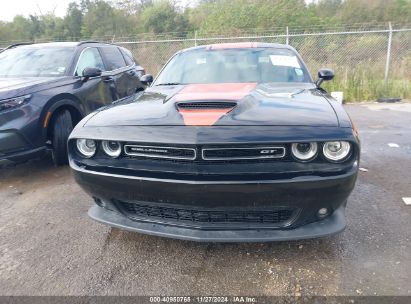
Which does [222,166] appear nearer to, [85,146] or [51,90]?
[85,146]

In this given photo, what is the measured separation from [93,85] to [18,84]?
1.12 m

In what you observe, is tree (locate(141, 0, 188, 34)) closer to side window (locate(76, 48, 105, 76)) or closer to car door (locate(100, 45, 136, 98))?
car door (locate(100, 45, 136, 98))

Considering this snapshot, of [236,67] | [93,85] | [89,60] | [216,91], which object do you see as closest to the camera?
[216,91]

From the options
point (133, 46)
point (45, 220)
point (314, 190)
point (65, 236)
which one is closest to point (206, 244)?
point (314, 190)

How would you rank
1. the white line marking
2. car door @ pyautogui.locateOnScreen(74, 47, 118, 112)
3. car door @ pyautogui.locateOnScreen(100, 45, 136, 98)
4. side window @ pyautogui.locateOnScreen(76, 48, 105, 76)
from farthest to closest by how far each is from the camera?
car door @ pyautogui.locateOnScreen(100, 45, 136, 98) < side window @ pyautogui.locateOnScreen(76, 48, 105, 76) < car door @ pyautogui.locateOnScreen(74, 47, 118, 112) < the white line marking

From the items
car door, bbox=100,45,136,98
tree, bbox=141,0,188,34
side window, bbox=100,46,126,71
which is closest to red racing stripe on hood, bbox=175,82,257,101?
car door, bbox=100,45,136,98

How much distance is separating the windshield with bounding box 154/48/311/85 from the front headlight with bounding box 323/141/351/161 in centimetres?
142

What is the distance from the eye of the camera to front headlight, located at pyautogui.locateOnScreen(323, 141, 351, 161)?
2.13 m

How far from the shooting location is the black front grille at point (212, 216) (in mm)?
2225

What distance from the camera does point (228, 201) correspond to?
83.5 inches

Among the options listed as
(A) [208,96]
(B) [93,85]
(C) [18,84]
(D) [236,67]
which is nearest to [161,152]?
(A) [208,96]

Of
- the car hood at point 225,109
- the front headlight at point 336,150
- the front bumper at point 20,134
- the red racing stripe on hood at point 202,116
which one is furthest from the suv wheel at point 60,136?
the front headlight at point 336,150

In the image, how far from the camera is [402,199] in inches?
133

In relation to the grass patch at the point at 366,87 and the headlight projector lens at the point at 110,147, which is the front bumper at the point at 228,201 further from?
the grass patch at the point at 366,87
